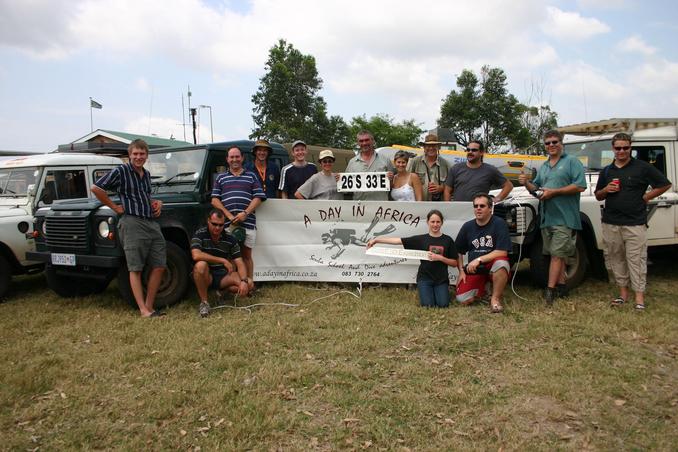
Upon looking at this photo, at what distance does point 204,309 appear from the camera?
5.14m

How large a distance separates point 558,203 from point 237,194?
12.1 ft

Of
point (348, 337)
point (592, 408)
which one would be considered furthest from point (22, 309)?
point (592, 408)

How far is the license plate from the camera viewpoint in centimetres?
541

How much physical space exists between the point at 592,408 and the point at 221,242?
3.90 meters

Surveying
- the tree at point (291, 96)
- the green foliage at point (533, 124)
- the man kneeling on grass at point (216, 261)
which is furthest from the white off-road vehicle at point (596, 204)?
the tree at point (291, 96)

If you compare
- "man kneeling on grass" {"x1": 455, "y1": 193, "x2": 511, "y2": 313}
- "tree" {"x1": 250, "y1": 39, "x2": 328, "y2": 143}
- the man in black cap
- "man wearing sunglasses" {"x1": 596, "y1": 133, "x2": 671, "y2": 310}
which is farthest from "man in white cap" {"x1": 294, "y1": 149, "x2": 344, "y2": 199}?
"tree" {"x1": 250, "y1": 39, "x2": 328, "y2": 143}

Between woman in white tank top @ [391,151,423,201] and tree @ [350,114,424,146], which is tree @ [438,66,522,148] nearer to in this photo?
tree @ [350,114,424,146]

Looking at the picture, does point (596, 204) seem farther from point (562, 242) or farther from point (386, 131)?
point (386, 131)

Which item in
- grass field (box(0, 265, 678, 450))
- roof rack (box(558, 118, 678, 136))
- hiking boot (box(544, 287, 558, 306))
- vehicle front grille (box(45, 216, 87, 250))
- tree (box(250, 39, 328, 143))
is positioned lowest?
grass field (box(0, 265, 678, 450))

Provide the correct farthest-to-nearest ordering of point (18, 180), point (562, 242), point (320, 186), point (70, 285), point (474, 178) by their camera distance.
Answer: point (18, 180) → point (320, 186) → point (70, 285) → point (474, 178) → point (562, 242)

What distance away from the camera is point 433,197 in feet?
21.1

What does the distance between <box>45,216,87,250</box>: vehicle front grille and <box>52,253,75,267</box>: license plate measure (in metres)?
0.10

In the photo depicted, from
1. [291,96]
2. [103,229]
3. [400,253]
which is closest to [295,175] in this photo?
[400,253]

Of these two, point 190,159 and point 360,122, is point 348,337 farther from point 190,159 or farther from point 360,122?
point 360,122
